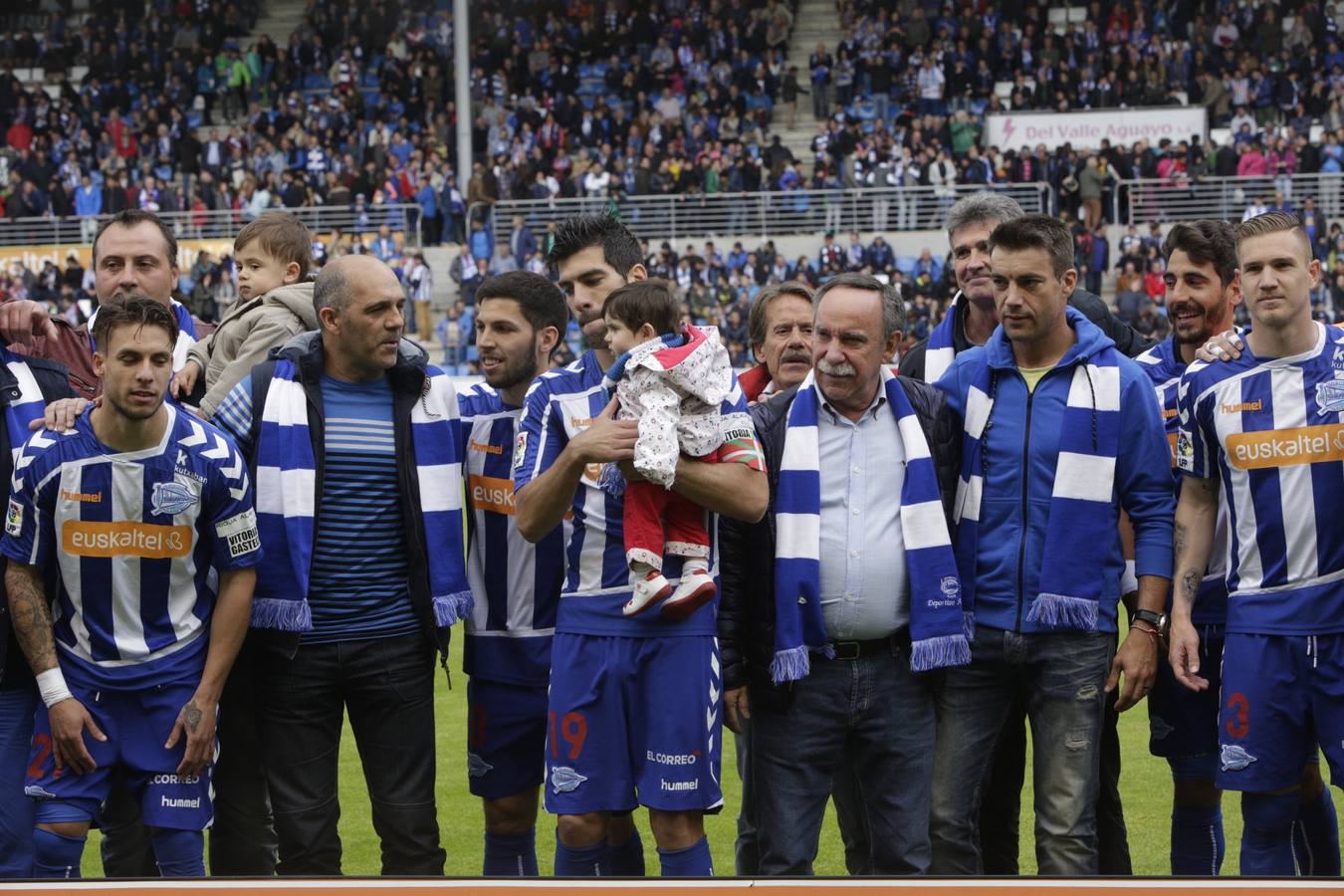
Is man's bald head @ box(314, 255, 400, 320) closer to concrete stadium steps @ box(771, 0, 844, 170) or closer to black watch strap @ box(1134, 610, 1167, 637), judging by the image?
black watch strap @ box(1134, 610, 1167, 637)

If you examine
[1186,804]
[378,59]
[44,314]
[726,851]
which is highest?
[378,59]

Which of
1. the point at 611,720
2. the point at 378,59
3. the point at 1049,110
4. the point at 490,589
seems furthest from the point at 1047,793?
the point at 378,59

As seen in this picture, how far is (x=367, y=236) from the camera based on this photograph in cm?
2881

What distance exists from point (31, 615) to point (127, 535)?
352 mm

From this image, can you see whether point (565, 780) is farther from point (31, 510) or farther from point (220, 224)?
point (220, 224)

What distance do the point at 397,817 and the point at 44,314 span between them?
1.93 m

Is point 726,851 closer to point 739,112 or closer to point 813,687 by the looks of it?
point 813,687

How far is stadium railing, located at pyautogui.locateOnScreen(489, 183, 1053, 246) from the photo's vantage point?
2806 cm

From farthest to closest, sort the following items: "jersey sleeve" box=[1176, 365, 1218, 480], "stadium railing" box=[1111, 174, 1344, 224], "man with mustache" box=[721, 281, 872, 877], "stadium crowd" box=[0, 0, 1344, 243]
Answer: "stadium crowd" box=[0, 0, 1344, 243] → "stadium railing" box=[1111, 174, 1344, 224] → "man with mustache" box=[721, 281, 872, 877] → "jersey sleeve" box=[1176, 365, 1218, 480]

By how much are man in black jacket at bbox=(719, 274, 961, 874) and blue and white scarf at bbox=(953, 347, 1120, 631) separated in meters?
0.30

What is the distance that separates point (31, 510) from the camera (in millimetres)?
4512

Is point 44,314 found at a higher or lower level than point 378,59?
lower

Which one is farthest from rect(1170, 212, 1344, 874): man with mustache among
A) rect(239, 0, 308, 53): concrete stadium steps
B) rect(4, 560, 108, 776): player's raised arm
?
rect(239, 0, 308, 53): concrete stadium steps

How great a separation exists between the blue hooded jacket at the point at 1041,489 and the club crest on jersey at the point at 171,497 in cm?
228
